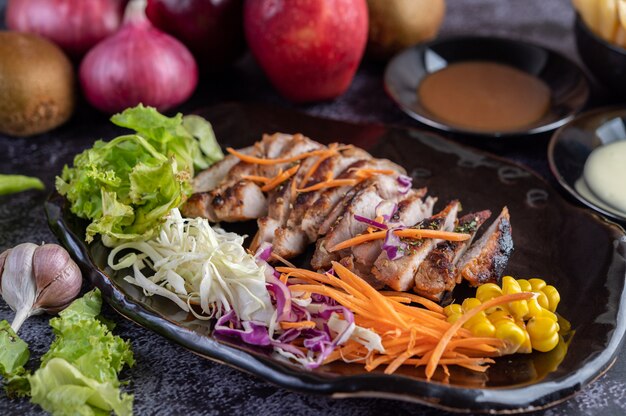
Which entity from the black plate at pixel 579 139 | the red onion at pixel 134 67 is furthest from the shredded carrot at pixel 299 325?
the red onion at pixel 134 67

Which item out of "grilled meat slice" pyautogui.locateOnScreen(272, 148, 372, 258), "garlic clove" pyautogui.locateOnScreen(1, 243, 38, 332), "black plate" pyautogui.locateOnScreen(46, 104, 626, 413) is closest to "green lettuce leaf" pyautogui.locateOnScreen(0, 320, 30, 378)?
"garlic clove" pyautogui.locateOnScreen(1, 243, 38, 332)

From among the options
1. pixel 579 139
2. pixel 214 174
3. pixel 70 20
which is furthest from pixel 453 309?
pixel 70 20

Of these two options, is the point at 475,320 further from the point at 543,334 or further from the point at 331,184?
the point at 331,184

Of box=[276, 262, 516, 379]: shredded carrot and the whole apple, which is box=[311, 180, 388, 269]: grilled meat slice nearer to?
box=[276, 262, 516, 379]: shredded carrot

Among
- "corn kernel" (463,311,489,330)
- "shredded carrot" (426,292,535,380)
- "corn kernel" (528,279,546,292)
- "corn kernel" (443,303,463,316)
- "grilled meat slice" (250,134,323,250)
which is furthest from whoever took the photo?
"grilled meat slice" (250,134,323,250)

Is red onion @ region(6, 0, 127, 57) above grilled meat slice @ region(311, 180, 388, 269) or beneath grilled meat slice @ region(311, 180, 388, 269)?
above
